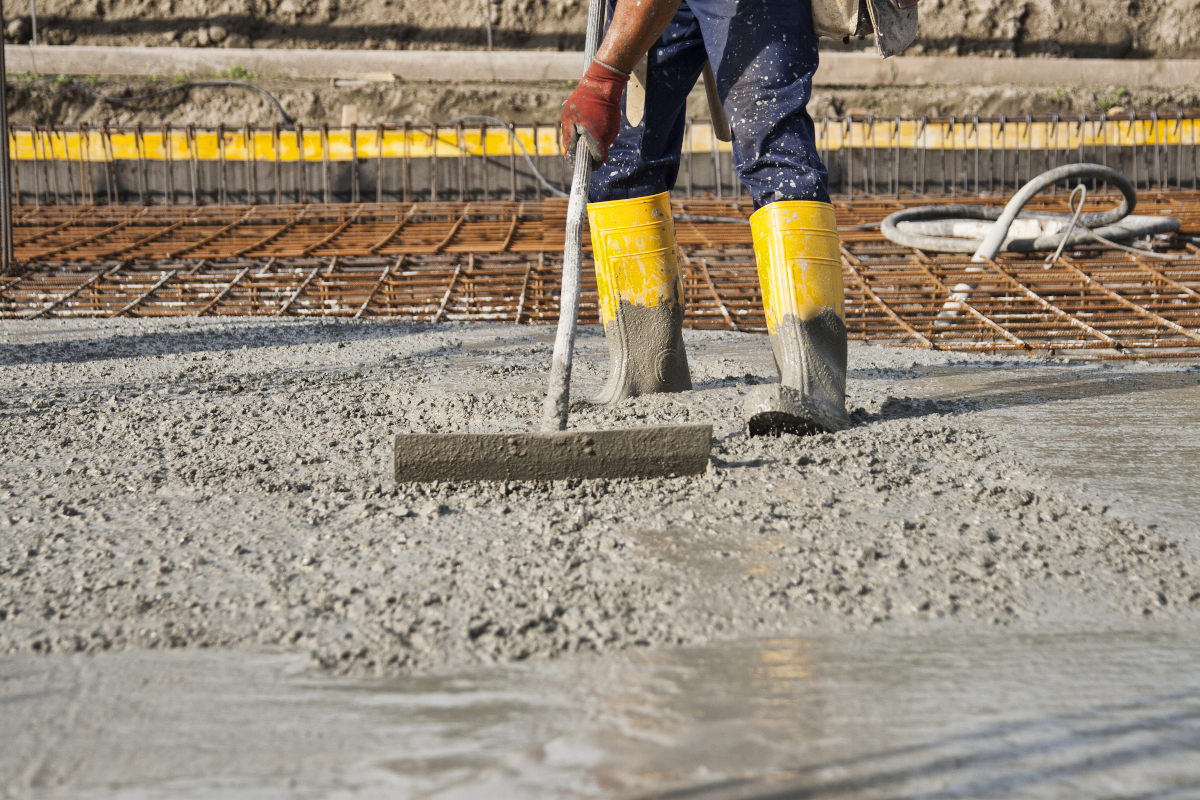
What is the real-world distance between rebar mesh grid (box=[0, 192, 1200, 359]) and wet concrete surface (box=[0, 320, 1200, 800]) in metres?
1.69

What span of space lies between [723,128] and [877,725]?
185 cm

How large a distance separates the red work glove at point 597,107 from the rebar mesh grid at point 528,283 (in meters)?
2.00

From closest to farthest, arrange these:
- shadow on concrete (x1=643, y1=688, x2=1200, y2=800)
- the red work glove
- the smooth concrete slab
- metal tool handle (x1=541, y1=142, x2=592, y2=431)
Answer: shadow on concrete (x1=643, y1=688, x2=1200, y2=800) < metal tool handle (x1=541, y1=142, x2=592, y2=431) < the red work glove < the smooth concrete slab

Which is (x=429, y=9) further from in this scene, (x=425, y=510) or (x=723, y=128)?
(x=425, y=510)

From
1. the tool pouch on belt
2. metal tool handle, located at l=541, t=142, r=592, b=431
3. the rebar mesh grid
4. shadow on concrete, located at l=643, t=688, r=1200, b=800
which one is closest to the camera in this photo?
shadow on concrete, located at l=643, t=688, r=1200, b=800

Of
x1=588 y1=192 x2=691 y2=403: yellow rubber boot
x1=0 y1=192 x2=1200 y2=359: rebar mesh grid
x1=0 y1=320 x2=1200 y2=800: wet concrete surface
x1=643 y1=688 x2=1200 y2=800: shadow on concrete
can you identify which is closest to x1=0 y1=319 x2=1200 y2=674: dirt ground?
x1=0 y1=320 x2=1200 y2=800: wet concrete surface

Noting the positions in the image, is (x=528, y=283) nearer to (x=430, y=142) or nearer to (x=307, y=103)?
(x=430, y=142)

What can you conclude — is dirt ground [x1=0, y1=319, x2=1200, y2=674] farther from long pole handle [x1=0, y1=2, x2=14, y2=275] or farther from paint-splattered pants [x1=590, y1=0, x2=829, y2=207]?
long pole handle [x1=0, y1=2, x2=14, y2=275]

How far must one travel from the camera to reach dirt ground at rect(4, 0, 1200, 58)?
11.5 m

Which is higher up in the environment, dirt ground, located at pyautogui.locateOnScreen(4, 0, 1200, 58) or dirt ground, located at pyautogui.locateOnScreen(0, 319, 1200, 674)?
dirt ground, located at pyautogui.locateOnScreen(4, 0, 1200, 58)

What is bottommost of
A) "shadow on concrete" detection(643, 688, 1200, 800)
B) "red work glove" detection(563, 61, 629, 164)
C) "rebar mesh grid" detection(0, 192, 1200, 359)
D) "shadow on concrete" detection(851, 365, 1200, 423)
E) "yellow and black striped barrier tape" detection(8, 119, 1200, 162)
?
"shadow on concrete" detection(643, 688, 1200, 800)

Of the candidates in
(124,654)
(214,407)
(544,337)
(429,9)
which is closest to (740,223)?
(544,337)

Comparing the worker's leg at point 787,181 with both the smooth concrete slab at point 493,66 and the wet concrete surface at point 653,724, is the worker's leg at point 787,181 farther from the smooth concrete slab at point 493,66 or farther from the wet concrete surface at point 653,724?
the smooth concrete slab at point 493,66

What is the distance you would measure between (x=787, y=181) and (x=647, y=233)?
391 millimetres
